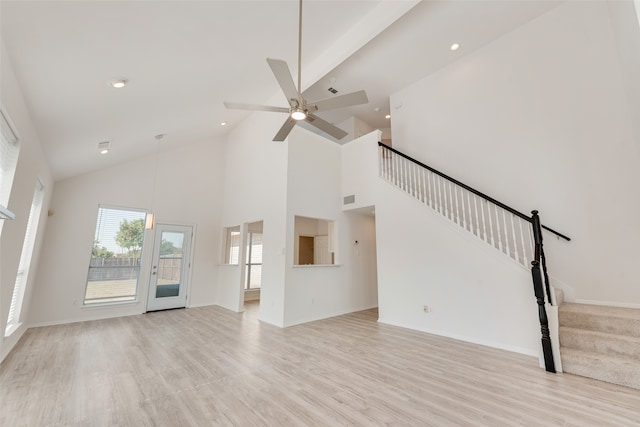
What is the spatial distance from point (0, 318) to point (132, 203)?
3558 mm

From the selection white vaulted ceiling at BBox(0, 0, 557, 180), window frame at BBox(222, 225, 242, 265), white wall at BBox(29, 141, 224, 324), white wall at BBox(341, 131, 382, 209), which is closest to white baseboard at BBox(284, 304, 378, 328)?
white wall at BBox(341, 131, 382, 209)

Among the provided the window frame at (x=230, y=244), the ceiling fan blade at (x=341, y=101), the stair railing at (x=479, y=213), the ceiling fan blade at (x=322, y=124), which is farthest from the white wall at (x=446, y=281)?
the window frame at (x=230, y=244)

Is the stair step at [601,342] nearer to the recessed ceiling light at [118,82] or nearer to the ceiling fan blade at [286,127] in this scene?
the ceiling fan blade at [286,127]

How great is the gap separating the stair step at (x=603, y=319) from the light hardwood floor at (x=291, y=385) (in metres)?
0.69

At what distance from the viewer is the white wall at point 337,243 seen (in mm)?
5035

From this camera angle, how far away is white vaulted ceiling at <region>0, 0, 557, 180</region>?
204cm

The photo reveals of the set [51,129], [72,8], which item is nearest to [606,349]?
[72,8]

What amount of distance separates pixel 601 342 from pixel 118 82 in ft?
19.8

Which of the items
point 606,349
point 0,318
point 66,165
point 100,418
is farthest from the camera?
point 66,165

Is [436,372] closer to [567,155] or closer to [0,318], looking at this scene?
[567,155]

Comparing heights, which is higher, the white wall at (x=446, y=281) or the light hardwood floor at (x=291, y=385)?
A: the white wall at (x=446, y=281)

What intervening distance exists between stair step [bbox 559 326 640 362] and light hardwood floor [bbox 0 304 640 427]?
39 centimetres

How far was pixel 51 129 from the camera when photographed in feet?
10.6

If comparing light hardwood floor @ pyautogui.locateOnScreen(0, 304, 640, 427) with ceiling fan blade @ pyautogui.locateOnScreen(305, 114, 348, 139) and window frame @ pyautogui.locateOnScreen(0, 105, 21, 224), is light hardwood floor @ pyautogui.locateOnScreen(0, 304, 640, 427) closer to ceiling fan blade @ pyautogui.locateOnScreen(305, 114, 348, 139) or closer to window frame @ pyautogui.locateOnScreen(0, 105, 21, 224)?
window frame @ pyautogui.locateOnScreen(0, 105, 21, 224)
